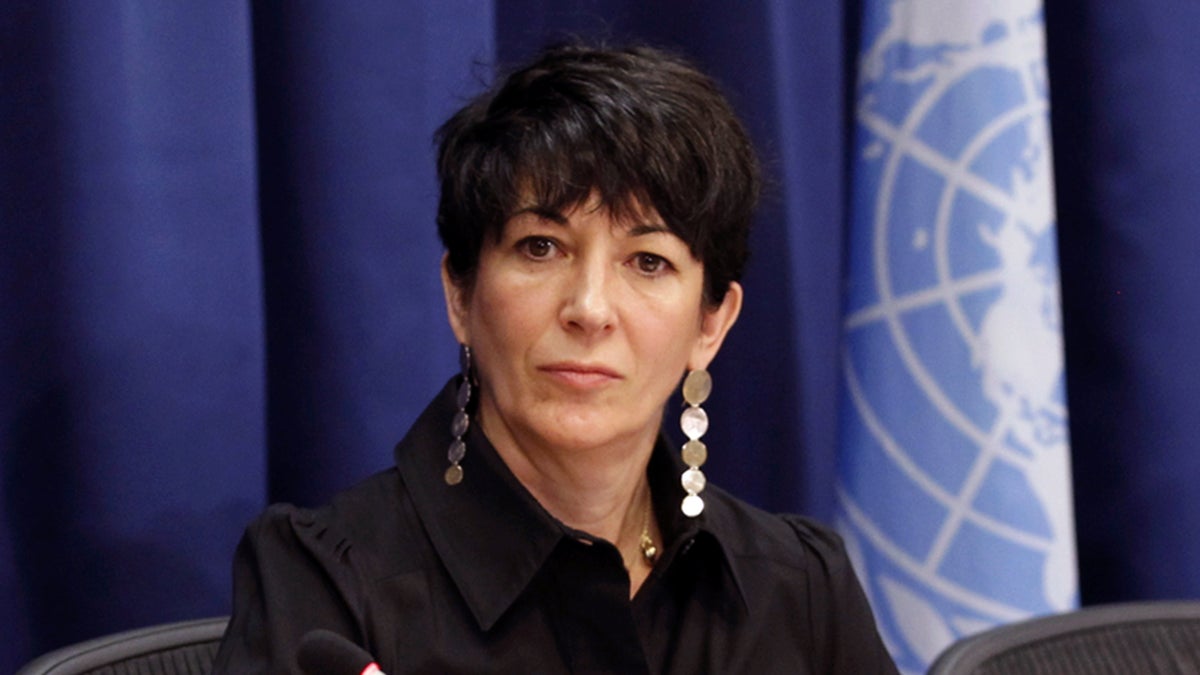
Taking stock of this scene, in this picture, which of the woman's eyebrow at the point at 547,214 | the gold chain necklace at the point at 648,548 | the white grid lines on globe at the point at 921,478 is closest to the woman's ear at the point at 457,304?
the woman's eyebrow at the point at 547,214

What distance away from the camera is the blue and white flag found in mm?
1879

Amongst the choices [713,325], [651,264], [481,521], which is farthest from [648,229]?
[481,521]

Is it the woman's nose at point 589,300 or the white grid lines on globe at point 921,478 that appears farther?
the white grid lines on globe at point 921,478

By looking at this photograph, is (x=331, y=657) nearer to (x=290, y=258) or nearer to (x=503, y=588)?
(x=503, y=588)

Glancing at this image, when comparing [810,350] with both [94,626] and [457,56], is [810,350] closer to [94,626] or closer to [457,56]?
[457,56]

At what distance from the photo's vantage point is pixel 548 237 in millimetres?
1326

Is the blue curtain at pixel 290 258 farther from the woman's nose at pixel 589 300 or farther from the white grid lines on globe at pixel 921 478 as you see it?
the woman's nose at pixel 589 300

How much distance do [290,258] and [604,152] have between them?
1.75ft

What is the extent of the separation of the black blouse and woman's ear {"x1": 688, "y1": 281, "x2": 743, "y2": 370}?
3.9 inches

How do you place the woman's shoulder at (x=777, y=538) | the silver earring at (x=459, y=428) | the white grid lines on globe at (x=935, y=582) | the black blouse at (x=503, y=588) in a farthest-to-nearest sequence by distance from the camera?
the white grid lines on globe at (x=935, y=582) < the woman's shoulder at (x=777, y=538) < the silver earring at (x=459, y=428) < the black blouse at (x=503, y=588)

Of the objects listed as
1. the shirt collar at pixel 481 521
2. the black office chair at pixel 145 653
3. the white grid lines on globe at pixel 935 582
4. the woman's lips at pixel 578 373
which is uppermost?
the woman's lips at pixel 578 373

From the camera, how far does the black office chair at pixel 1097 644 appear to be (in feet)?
4.80

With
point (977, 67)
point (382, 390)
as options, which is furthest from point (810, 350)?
point (382, 390)

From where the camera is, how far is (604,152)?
4.30ft
